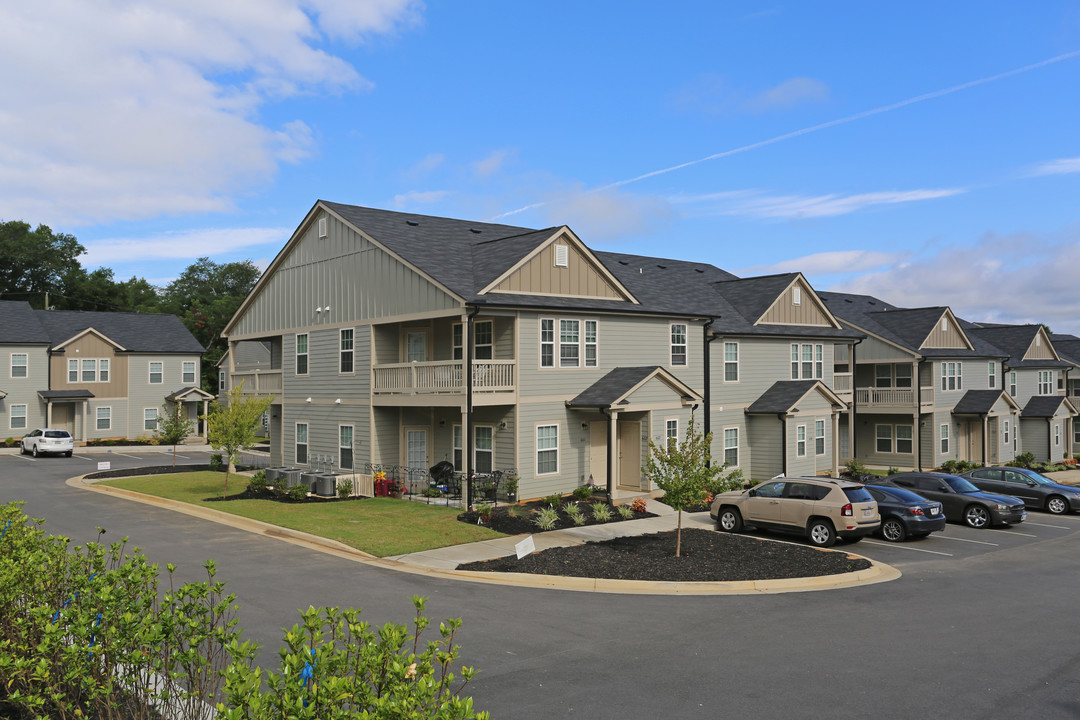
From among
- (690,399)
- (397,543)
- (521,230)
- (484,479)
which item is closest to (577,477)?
(484,479)

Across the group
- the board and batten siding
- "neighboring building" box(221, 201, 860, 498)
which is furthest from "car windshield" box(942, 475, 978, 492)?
the board and batten siding

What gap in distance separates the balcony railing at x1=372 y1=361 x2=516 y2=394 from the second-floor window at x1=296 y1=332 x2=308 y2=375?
661 cm

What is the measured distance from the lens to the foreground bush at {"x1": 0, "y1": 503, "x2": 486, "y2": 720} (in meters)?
4.68

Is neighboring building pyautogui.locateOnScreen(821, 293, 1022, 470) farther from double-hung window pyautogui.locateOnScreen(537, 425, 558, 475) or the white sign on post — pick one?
the white sign on post

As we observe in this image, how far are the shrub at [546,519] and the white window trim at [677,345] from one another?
10.1 meters

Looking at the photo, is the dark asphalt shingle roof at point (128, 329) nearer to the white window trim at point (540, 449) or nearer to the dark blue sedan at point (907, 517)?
the white window trim at point (540, 449)

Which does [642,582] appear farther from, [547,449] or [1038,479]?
[1038,479]

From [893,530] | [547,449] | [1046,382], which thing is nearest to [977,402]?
[1046,382]

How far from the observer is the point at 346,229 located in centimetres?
2838

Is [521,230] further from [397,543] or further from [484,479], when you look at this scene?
[397,543]

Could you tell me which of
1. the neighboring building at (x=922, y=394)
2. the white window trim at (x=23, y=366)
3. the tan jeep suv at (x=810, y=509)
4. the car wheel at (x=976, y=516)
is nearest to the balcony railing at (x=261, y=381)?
the tan jeep suv at (x=810, y=509)

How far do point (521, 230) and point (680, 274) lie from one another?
7.82m

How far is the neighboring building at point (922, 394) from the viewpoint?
38.5m

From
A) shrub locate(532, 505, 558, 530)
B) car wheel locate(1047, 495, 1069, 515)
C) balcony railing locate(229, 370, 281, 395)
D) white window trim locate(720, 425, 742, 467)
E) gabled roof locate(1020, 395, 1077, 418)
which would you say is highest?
balcony railing locate(229, 370, 281, 395)
